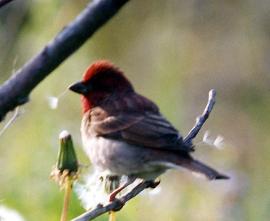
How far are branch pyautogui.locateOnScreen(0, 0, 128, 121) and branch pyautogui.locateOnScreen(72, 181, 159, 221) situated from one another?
1.07 m

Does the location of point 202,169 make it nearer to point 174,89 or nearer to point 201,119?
point 201,119

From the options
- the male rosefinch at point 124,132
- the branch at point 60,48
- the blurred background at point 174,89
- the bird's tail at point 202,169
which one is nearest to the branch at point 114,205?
the male rosefinch at point 124,132

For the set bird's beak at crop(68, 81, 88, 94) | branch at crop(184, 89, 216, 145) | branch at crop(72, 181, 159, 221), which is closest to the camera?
branch at crop(72, 181, 159, 221)

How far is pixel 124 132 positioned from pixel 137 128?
0.19 feet

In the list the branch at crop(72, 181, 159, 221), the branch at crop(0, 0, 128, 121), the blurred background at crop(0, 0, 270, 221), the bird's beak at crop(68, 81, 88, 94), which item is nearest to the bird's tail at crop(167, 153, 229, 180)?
the branch at crop(72, 181, 159, 221)

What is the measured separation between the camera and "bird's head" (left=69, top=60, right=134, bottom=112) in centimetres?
421

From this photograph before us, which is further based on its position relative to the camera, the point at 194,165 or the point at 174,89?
the point at 174,89

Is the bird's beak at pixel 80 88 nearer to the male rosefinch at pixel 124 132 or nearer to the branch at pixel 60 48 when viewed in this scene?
the male rosefinch at pixel 124 132

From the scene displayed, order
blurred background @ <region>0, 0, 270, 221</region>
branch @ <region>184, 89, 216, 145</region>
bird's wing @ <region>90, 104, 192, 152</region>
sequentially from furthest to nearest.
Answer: blurred background @ <region>0, 0, 270, 221</region>, bird's wing @ <region>90, 104, 192, 152</region>, branch @ <region>184, 89, 216, 145</region>

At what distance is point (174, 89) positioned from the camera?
8.19 metres

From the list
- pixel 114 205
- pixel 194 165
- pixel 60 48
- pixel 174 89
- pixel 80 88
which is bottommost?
pixel 174 89

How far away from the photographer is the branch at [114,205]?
111 inches

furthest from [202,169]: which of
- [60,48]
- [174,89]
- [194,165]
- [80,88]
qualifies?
[174,89]

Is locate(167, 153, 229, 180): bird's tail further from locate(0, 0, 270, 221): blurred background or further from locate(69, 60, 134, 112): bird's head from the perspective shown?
locate(0, 0, 270, 221): blurred background
